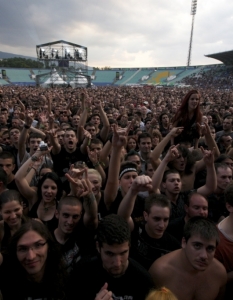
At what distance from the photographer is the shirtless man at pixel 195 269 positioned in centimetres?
196

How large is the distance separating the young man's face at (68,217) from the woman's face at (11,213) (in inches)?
18.2

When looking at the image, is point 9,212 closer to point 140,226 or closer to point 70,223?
point 70,223

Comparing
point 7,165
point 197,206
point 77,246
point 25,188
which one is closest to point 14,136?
point 7,165

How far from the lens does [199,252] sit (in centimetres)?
196

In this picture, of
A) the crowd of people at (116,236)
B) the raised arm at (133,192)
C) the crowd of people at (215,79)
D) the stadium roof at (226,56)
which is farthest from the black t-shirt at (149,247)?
the stadium roof at (226,56)

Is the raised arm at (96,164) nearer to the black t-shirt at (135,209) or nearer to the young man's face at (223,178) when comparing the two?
the black t-shirt at (135,209)

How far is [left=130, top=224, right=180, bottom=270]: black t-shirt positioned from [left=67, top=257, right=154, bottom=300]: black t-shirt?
0.33 m

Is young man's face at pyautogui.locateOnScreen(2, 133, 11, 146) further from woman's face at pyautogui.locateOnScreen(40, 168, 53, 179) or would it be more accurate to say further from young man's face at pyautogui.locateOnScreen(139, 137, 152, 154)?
young man's face at pyautogui.locateOnScreen(139, 137, 152, 154)

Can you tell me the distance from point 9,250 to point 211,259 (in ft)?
5.05

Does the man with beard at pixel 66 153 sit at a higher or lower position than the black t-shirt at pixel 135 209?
higher

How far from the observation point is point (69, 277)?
2.02 meters

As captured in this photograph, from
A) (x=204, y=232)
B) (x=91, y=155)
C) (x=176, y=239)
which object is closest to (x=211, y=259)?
(x=204, y=232)

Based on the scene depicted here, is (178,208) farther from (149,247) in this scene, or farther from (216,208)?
(149,247)

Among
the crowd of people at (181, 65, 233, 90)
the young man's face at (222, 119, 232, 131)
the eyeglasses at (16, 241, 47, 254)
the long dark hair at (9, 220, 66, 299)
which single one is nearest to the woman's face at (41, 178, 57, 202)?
the long dark hair at (9, 220, 66, 299)
